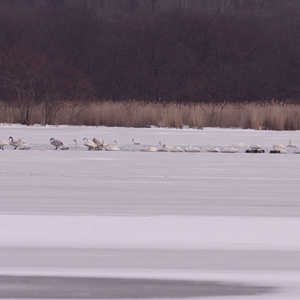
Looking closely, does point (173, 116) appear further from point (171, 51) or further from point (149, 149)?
point (171, 51)

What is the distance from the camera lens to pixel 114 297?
12.6ft

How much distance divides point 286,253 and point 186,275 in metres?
0.78

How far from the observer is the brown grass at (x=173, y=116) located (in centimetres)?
1828

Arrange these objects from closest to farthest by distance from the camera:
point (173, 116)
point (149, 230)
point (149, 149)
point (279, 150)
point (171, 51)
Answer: point (149, 230) < point (279, 150) < point (149, 149) < point (173, 116) < point (171, 51)

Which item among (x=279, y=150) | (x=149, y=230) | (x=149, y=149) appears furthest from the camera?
(x=149, y=149)

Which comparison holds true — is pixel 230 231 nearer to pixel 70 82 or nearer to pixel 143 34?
pixel 70 82

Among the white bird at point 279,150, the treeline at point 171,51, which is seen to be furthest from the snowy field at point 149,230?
the treeline at point 171,51

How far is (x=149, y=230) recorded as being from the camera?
5.48 metres

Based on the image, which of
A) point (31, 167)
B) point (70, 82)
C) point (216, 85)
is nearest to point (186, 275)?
point (31, 167)

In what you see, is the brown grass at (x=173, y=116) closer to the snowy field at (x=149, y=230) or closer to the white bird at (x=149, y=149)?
the white bird at (x=149, y=149)

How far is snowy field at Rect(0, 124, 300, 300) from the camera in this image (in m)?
4.11

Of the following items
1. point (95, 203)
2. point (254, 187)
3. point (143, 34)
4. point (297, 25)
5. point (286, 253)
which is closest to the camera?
point (286, 253)

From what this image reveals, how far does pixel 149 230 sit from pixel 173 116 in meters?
13.1

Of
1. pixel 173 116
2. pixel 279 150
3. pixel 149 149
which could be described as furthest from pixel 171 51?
pixel 279 150
